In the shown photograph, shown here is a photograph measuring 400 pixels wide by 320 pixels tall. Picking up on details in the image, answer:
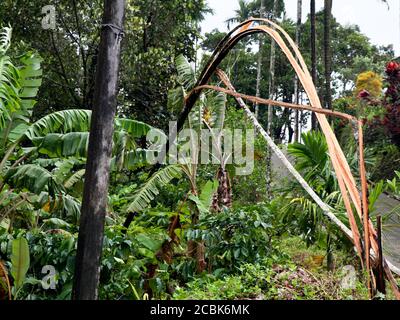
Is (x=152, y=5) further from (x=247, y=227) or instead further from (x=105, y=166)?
(x=105, y=166)

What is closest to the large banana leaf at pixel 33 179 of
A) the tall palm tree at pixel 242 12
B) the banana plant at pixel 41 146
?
the banana plant at pixel 41 146

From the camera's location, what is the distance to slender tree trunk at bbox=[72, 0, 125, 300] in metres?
2.76

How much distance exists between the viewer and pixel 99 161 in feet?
9.30

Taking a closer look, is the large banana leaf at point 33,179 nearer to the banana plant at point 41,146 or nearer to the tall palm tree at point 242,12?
the banana plant at point 41,146

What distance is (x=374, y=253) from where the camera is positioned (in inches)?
62.8

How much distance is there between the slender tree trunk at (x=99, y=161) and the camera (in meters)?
2.76

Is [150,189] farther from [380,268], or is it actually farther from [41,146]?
[380,268]

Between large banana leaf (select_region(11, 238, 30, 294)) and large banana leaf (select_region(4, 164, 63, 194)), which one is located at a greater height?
large banana leaf (select_region(4, 164, 63, 194))
